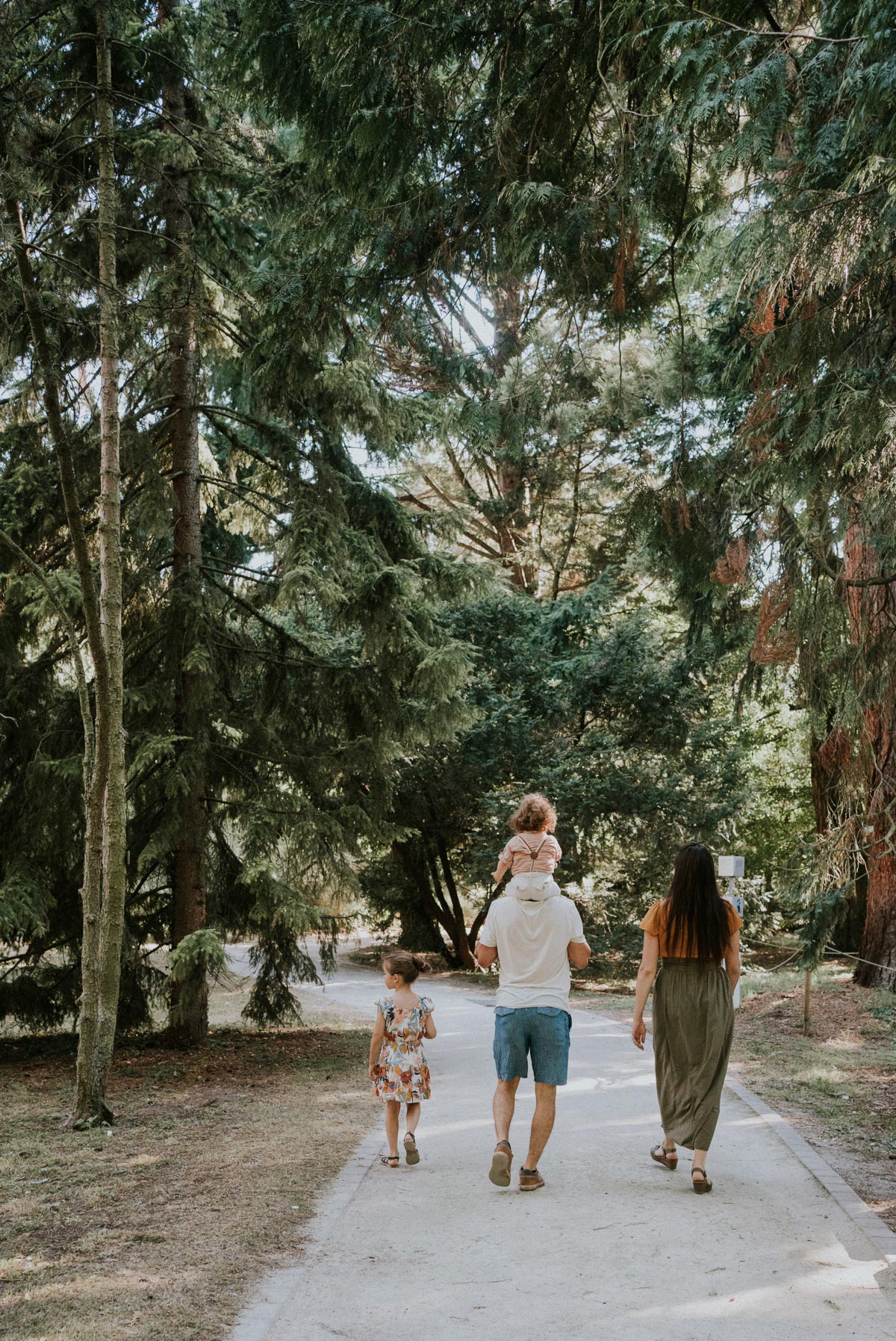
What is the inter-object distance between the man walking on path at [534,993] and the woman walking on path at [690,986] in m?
0.52

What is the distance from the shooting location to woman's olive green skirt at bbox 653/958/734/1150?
18.6 feet

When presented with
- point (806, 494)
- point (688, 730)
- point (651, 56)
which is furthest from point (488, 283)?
point (688, 730)

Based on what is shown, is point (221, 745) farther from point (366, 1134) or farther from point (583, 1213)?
point (583, 1213)

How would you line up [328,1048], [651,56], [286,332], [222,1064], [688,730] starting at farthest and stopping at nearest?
[688,730] < [328,1048] < [222,1064] < [286,332] < [651,56]

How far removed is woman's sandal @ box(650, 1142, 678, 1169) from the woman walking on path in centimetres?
18

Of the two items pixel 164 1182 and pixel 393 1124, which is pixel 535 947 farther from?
pixel 164 1182

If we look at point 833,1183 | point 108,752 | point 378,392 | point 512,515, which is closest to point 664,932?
point 833,1183

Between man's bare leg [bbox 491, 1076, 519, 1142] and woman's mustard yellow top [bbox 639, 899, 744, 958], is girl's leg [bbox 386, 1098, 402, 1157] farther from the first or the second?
woman's mustard yellow top [bbox 639, 899, 744, 958]

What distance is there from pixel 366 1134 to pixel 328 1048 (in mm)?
4682

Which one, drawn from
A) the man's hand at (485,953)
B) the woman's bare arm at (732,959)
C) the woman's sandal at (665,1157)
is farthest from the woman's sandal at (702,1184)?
the man's hand at (485,953)

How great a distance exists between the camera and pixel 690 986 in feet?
19.1

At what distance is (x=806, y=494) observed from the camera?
6855 millimetres

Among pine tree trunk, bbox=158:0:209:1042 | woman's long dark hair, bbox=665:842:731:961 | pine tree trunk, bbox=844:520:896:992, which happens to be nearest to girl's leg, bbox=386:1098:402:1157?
woman's long dark hair, bbox=665:842:731:961

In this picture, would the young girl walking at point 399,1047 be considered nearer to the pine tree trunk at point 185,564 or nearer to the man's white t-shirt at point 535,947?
the man's white t-shirt at point 535,947
